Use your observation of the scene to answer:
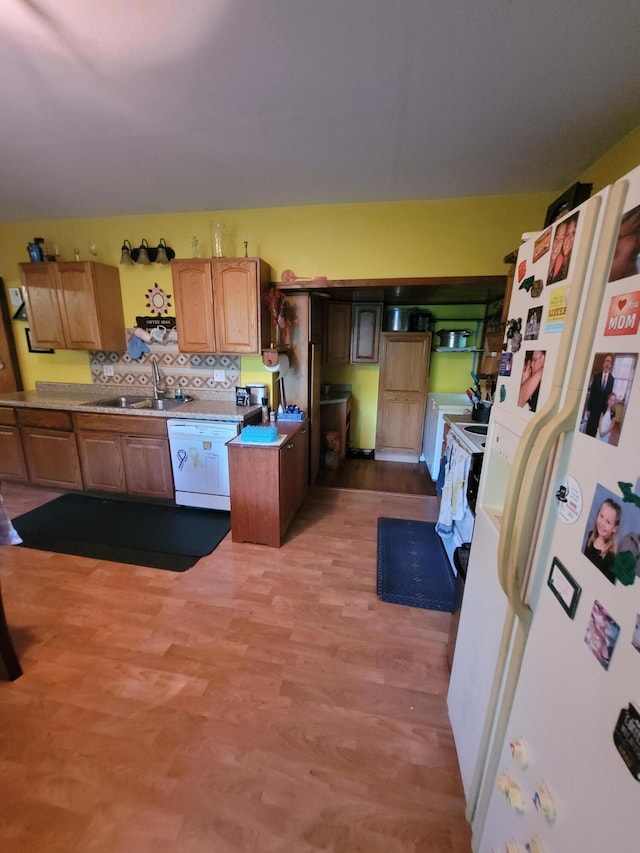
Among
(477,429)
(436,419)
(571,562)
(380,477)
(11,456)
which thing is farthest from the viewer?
(380,477)

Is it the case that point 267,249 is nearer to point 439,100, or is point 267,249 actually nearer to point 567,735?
point 439,100

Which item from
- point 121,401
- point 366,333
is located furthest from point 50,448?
point 366,333

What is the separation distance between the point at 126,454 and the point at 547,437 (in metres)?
3.27

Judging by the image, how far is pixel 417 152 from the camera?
1950 millimetres

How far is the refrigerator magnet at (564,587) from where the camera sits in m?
0.67

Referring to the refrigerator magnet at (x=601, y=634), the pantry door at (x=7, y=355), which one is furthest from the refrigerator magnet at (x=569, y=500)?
the pantry door at (x=7, y=355)

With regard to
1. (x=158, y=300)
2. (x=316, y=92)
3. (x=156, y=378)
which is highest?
(x=316, y=92)

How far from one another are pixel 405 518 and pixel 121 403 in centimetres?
300

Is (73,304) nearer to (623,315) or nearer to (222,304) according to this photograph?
(222,304)

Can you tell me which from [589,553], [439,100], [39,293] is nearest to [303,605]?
[589,553]

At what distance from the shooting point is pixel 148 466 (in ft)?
10.1

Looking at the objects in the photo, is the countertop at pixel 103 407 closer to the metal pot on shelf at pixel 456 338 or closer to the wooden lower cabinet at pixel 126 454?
the wooden lower cabinet at pixel 126 454

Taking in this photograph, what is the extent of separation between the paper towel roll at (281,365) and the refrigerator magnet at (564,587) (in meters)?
2.46

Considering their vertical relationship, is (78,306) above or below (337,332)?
above
